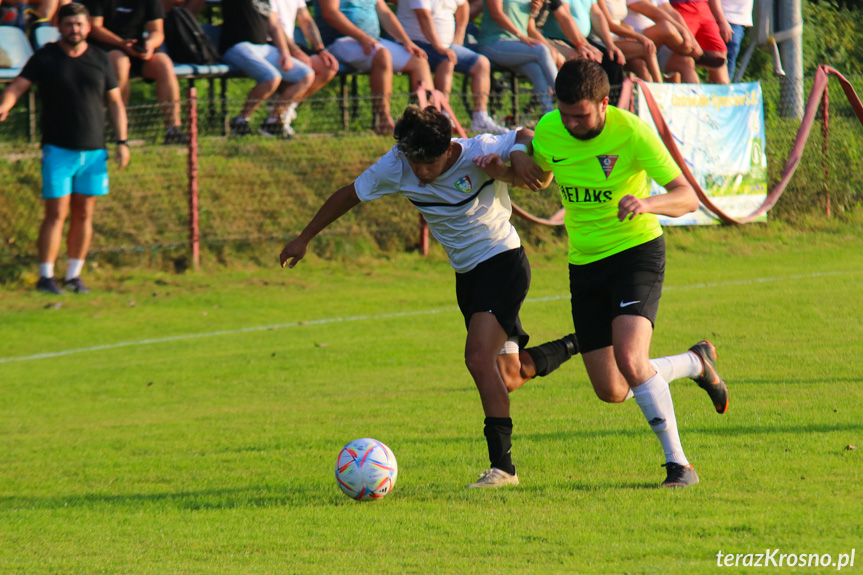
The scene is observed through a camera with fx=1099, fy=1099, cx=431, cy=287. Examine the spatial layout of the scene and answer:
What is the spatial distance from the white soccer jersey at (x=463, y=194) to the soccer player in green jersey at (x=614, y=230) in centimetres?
26

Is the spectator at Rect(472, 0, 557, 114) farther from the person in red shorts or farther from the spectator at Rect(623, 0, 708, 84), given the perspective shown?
the person in red shorts

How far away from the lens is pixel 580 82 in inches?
201

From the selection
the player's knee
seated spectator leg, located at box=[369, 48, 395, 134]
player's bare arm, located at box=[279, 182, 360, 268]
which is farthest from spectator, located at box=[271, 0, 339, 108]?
the player's knee

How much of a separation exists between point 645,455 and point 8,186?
1028cm

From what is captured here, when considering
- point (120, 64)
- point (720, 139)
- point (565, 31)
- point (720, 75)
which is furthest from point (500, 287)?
point (720, 75)

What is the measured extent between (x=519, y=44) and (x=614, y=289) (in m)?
9.79

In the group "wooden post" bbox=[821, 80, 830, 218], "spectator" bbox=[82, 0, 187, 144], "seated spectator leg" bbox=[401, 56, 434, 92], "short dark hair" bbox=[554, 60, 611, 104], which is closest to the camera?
"short dark hair" bbox=[554, 60, 611, 104]

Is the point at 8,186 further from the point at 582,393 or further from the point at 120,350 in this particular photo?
the point at 582,393

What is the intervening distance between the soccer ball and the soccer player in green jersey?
1.19 metres

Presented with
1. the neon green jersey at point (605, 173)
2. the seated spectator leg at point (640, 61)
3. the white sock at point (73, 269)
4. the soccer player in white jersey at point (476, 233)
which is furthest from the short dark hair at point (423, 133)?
the seated spectator leg at point (640, 61)

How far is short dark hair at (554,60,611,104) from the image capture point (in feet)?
16.8

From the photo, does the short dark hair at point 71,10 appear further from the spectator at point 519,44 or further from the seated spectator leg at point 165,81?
the spectator at point 519,44

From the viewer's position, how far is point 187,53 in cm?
1339

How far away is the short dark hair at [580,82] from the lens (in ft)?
16.8
